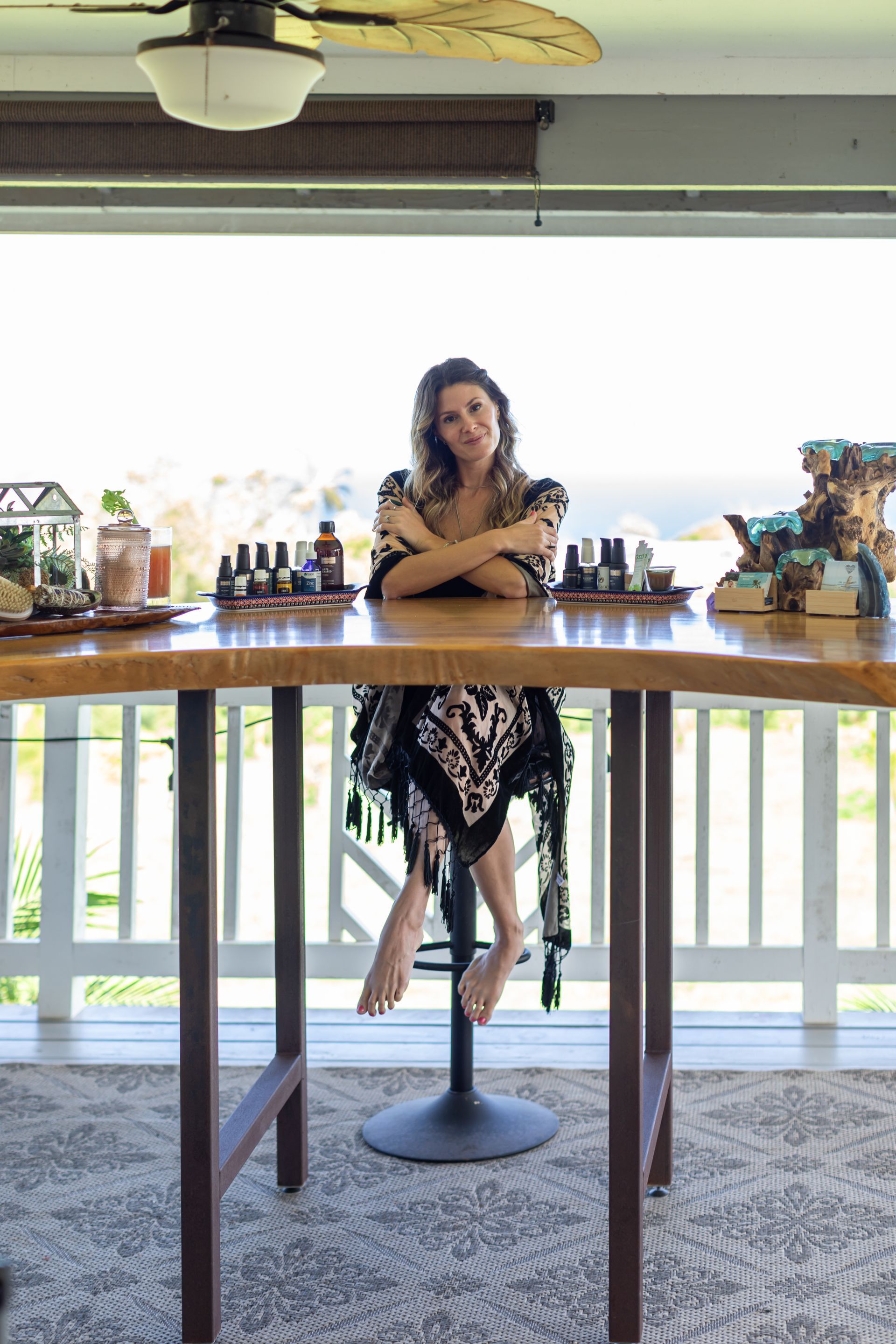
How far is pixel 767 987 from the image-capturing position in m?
13.0

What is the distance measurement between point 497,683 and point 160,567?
36.0 inches

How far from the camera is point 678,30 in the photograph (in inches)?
115

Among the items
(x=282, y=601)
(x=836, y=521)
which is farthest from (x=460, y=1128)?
(x=836, y=521)

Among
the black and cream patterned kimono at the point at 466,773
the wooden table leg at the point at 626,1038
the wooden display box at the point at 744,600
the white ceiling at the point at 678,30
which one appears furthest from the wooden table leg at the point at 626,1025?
the white ceiling at the point at 678,30

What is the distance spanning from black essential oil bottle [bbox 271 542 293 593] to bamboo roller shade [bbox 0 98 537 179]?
4.15ft

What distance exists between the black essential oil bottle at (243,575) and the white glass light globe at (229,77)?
37.4 inches

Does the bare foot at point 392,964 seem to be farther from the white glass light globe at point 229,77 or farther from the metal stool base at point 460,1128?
the white glass light globe at point 229,77

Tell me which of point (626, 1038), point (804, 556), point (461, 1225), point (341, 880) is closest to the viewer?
point (626, 1038)

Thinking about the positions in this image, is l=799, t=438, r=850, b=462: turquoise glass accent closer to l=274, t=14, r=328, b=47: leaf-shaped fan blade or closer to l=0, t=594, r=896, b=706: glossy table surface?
l=0, t=594, r=896, b=706: glossy table surface

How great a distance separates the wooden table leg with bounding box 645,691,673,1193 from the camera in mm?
2148

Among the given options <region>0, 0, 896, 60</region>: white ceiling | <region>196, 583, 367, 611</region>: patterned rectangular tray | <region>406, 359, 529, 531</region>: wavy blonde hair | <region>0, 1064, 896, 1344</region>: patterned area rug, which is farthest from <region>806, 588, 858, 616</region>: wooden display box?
<region>0, 0, 896, 60</region>: white ceiling

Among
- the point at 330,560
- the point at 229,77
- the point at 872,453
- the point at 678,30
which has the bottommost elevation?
the point at 330,560

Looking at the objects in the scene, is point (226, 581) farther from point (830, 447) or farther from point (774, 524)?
point (830, 447)

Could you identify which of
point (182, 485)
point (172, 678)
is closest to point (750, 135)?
point (172, 678)
